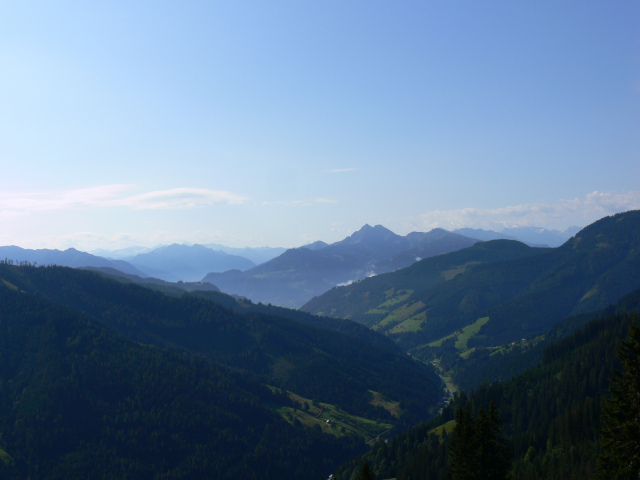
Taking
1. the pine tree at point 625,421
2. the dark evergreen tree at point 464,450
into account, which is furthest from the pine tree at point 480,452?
the pine tree at point 625,421

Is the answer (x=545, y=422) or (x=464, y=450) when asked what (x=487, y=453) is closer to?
(x=464, y=450)

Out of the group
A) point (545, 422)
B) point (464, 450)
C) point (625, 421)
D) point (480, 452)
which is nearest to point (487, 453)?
point (480, 452)

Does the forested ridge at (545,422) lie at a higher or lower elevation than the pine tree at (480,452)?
lower

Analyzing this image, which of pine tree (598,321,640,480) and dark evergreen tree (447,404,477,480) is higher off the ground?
pine tree (598,321,640,480)

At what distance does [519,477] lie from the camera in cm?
10788

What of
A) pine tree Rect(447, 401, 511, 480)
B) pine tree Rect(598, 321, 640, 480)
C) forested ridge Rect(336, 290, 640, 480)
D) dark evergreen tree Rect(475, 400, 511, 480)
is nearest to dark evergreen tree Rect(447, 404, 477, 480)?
pine tree Rect(447, 401, 511, 480)

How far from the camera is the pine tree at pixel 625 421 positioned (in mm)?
41000

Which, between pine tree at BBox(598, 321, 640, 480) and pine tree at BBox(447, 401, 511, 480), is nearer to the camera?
pine tree at BBox(598, 321, 640, 480)

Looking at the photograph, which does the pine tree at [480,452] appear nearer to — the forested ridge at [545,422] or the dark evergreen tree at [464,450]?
the dark evergreen tree at [464,450]

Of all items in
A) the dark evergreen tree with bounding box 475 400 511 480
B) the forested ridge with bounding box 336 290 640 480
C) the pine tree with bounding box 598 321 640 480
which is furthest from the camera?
the forested ridge with bounding box 336 290 640 480

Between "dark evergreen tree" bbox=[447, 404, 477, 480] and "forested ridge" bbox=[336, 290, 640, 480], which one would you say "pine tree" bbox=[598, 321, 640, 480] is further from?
"forested ridge" bbox=[336, 290, 640, 480]

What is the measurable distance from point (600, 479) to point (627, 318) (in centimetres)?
16764

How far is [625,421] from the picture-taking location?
41.9 metres

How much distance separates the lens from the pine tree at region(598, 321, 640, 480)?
41000 millimetres
